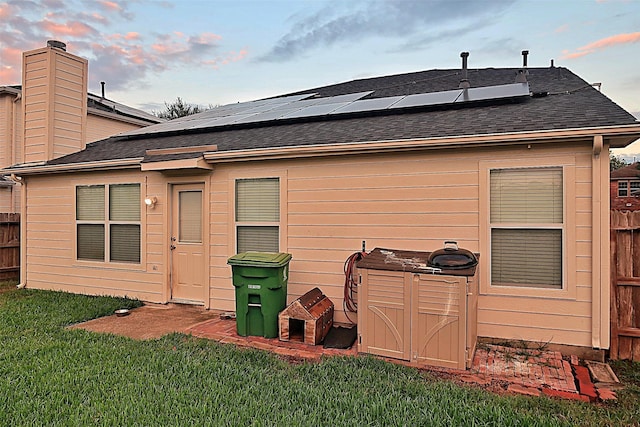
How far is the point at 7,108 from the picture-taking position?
11.6 metres

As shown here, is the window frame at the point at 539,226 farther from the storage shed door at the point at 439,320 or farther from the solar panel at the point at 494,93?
the solar panel at the point at 494,93

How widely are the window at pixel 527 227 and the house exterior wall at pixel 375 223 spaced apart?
99 mm

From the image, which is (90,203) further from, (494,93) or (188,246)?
(494,93)

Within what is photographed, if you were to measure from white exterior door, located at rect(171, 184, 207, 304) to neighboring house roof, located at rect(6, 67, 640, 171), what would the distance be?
0.75 m

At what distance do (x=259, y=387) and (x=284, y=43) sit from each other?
12.0 m

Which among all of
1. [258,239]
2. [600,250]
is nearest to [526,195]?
[600,250]

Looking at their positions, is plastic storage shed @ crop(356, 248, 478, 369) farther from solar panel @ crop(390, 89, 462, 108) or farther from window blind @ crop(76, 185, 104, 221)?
window blind @ crop(76, 185, 104, 221)

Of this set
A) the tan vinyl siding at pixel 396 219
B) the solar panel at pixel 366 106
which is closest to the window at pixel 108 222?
the tan vinyl siding at pixel 396 219

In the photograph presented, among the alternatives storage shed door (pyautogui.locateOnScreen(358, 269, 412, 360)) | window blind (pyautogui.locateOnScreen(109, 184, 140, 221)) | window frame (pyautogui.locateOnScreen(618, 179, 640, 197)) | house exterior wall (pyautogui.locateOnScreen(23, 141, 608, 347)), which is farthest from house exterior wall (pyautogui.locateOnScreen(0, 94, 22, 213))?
window frame (pyautogui.locateOnScreen(618, 179, 640, 197))

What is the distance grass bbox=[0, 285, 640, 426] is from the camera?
250cm

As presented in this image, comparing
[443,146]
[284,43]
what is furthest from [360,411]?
[284,43]

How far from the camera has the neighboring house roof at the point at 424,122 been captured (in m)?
4.12

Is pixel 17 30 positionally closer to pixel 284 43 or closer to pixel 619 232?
pixel 284 43

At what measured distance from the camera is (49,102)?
7391mm
